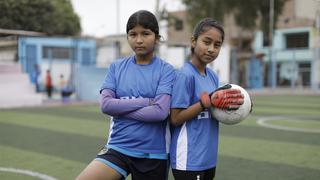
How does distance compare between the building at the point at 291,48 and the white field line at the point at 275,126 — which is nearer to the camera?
the white field line at the point at 275,126

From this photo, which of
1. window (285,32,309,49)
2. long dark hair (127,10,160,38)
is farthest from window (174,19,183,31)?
long dark hair (127,10,160,38)

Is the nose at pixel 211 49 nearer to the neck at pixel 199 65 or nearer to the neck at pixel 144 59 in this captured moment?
the neck at pixel 199 65

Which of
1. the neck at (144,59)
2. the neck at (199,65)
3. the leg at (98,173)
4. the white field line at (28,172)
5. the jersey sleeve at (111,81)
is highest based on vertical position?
the neck at (144,59)

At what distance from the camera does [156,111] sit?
2.68m

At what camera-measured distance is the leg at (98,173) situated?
263cm

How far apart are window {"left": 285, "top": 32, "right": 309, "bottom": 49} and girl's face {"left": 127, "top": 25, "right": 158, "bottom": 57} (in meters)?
38.5

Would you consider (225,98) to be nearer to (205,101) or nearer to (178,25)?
(205,101)

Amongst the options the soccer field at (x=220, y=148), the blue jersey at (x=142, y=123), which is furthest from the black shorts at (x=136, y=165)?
the soccer field at (x=220, y=148)

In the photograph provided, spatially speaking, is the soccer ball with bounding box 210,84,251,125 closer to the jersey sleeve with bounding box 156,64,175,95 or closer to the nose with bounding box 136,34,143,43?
the jersey sleeve with bounding box 156,64,175,95

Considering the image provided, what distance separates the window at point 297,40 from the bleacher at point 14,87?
28368 millimetres

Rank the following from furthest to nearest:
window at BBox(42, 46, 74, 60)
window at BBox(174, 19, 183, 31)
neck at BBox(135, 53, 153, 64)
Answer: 1. window at BBox(174, 19, 183, 31)
2. window at BBox(42, 46, 74, 60)
3. neck at BBox(135, 53, 153, 64)

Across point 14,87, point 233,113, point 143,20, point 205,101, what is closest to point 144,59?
point 143,20

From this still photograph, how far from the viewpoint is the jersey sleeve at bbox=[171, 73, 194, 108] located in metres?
2.69

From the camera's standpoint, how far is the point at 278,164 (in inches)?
241
